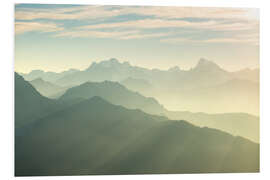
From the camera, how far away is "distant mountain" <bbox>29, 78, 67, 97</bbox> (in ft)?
15.0

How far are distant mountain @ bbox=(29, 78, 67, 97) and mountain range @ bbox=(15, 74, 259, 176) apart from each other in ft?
0.20

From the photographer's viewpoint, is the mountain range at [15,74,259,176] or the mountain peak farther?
the mountain peak

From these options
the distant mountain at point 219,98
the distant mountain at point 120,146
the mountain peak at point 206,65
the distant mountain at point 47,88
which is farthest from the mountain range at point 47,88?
the mountain peak at point 206,65

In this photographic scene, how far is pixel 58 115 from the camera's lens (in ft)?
15.0

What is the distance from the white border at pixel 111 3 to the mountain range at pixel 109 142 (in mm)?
78

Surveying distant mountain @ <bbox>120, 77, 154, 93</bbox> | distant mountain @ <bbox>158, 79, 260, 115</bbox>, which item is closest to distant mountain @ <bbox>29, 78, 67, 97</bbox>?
distant mountain @ <bbox>120, 77, 154, 93</bbox>

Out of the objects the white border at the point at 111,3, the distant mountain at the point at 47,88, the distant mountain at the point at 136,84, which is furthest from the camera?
the distant mountain at the point at 136,84

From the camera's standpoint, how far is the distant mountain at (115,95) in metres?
4.62

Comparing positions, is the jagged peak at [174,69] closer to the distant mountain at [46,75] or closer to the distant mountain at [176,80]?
the distant mountain at [176,80]

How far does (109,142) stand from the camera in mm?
4586

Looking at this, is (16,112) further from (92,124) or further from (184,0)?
(184,0)

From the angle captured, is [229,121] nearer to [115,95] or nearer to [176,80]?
[176,80]

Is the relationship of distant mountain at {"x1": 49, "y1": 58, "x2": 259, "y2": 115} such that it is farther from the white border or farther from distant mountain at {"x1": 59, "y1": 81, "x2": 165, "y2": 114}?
the white border

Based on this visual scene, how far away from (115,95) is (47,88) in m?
0.86
